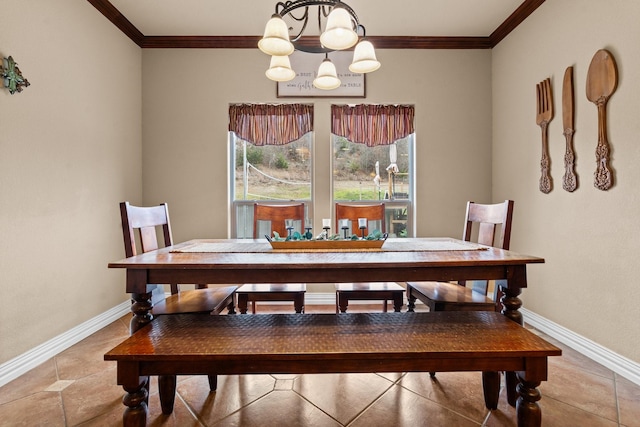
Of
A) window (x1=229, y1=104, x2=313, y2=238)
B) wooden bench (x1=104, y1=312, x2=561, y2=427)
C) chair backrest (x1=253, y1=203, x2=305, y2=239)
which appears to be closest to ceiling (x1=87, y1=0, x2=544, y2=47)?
window (x1=229, y1=104, x2=313, y2=238)

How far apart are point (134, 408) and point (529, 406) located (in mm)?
1420

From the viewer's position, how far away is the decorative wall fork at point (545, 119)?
8.84 feet

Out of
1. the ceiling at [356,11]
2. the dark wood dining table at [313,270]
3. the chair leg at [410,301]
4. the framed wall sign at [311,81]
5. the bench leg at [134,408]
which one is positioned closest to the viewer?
the bench leg at [134,408]

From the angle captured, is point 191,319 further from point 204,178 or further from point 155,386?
point 204,178

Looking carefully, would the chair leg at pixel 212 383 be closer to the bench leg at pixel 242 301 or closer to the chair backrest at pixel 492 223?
the bench leg at pixel 242 301

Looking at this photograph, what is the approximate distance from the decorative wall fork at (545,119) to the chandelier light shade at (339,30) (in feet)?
Result: 6.24

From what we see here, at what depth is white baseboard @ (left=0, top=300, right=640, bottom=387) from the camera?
2.00m

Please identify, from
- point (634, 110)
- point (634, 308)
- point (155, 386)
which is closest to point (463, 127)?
point (634, 110)

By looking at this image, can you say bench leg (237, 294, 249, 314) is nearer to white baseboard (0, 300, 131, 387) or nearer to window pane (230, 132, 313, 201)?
white baseboard (0, 300, 131, 387)

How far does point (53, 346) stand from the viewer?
7.69ft

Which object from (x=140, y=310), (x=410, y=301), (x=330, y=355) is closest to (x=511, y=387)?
(x=410, y=301)

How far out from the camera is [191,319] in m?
1.59

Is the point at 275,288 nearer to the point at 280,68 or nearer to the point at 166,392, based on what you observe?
the point at 166,392

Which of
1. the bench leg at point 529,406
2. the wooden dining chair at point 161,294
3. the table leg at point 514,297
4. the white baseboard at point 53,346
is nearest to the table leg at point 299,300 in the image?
the wooden dining chair at point 161,294
